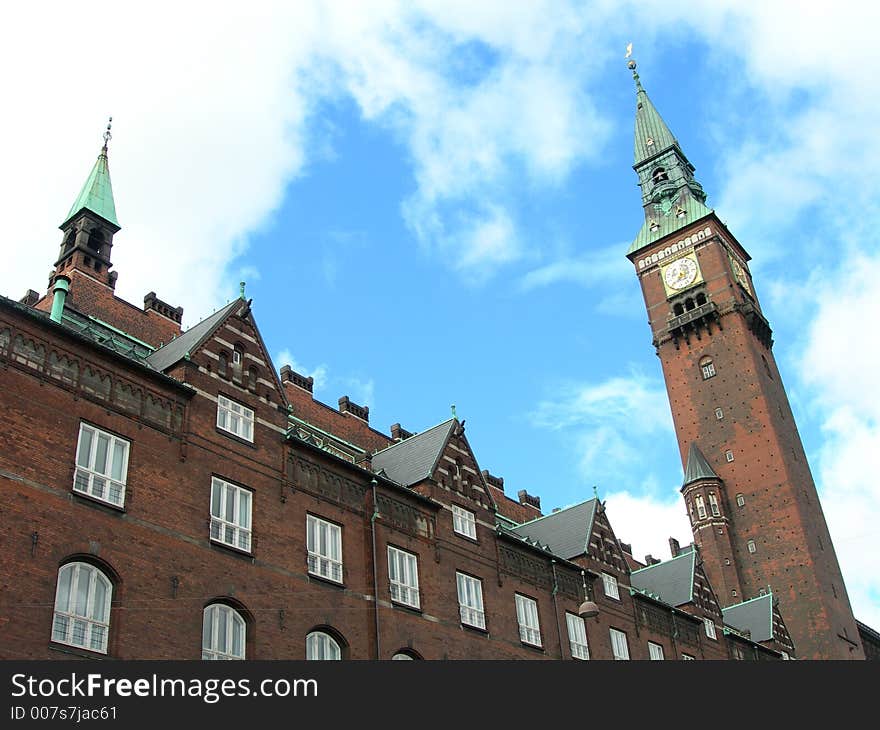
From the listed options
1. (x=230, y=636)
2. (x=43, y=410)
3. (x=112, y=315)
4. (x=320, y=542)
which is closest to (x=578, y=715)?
(x=230, y=636)

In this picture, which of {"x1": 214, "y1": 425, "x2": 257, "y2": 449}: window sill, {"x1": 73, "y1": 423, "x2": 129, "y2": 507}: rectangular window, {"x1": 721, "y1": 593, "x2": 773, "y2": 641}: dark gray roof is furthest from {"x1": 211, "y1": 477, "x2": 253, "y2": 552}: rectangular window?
{"x1": 721, "y1": 593, "x2": 773, "y2": 641}: dark gray roof

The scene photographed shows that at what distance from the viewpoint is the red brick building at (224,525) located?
25.4 m

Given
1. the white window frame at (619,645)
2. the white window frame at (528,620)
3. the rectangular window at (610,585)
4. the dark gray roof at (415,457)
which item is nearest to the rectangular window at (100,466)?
the dark gray roof at (415,457)

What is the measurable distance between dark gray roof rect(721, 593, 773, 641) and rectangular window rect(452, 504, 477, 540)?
31.1 meters

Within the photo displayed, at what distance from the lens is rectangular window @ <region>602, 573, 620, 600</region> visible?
153 ft

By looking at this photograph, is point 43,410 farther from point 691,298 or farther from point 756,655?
point 691,298

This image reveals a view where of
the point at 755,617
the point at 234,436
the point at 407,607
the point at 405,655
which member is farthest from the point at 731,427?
the point at 234,436

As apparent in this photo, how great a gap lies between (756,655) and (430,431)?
28.9m

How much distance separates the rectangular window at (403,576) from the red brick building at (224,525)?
0.07 m

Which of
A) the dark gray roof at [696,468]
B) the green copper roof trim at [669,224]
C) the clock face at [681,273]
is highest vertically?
the green copper roof trim at [669,224]

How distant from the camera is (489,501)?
1665 inches

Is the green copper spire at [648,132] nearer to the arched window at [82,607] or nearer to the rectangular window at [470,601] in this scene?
the rectangular window at [470,601]

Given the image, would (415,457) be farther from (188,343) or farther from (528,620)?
(188,343)

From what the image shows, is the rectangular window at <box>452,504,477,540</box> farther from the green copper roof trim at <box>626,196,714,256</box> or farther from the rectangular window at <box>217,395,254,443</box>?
the green copper roof trim at <box>626,196,714,256</box>
